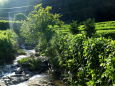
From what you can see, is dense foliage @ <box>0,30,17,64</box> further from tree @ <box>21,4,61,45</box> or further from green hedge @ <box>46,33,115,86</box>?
green hedge @ <box>46,33,115,86</box>

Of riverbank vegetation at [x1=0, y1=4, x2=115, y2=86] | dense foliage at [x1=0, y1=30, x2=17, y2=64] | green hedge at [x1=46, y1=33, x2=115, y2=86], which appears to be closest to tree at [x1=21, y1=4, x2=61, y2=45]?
riverbank vegetation at [x1=0, y1=4, x2=115, y2=86]

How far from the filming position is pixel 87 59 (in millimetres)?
8547

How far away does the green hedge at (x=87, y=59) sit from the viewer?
6.73 metres

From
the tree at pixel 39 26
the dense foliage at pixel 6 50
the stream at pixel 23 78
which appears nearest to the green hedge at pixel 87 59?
the stream at pixel 23 78

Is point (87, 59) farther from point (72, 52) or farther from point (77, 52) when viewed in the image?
point (72, 52)

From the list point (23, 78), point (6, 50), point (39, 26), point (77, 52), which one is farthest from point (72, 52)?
point (6, 50)

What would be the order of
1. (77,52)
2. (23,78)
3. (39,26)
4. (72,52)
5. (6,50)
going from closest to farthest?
(77,52)
(72,52)
(23,78)
(39,26)
(6,50)

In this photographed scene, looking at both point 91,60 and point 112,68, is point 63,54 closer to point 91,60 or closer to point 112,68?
point 91,60

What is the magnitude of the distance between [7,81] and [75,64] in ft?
18.6

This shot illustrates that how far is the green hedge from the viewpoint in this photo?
673 centimetres

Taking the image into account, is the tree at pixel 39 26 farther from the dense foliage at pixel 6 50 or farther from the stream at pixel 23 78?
the stream at pixel 23 78

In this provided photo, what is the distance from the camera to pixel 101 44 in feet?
25.5

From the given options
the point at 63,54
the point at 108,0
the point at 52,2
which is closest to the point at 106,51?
the point at 63,54

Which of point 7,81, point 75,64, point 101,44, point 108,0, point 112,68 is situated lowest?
point 7,81
